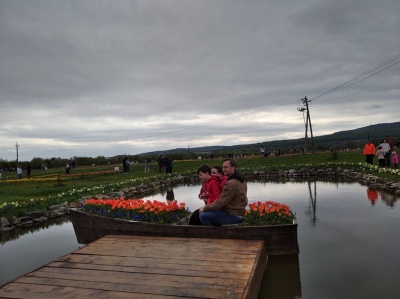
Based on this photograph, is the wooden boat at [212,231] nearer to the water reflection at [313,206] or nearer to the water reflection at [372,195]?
the water reflection at [313,206]

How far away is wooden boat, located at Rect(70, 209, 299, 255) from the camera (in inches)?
279

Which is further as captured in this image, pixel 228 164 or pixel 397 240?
pixel 397 240

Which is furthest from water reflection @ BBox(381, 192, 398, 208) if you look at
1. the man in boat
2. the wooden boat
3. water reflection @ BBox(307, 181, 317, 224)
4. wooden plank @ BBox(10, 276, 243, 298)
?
wooden plank @ BBox(10, 276, 243, 298)

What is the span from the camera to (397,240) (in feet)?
27.1

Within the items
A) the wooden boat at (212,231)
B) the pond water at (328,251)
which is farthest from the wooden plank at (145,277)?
the wooden boat at (212,231)

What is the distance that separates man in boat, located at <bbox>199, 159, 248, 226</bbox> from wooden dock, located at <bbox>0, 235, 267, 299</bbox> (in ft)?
1.74

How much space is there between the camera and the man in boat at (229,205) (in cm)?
721

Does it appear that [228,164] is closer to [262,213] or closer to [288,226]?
[262,213]

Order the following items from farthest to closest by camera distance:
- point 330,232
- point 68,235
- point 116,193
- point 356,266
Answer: point 116,193 < point 68,235 < point 330,232 < point 356,266

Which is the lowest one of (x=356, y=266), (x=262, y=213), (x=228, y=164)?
(x=356, y=266)

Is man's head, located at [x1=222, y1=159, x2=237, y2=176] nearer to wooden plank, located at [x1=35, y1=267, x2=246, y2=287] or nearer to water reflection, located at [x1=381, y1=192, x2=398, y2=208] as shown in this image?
wooden plank, located at [x1=35, y1=267, x2=246, y2=287]

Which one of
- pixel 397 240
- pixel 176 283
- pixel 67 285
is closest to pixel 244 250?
pixel 176 283

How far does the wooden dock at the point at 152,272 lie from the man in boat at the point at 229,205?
53cm

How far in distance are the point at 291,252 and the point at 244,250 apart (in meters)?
1.40
